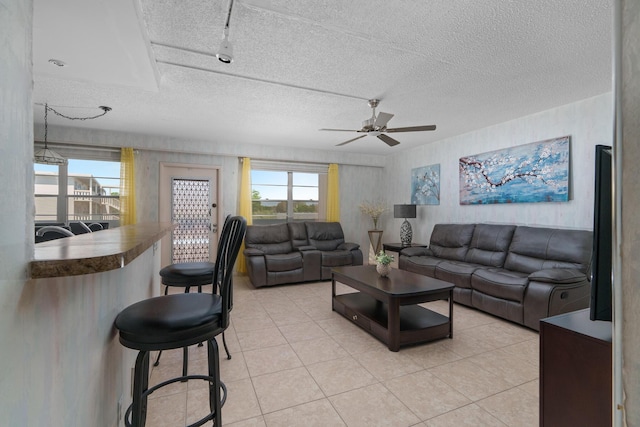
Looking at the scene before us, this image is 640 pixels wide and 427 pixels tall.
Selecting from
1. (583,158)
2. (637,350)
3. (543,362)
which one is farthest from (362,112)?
(637,350)

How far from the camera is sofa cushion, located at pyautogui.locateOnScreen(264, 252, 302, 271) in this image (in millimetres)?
4703

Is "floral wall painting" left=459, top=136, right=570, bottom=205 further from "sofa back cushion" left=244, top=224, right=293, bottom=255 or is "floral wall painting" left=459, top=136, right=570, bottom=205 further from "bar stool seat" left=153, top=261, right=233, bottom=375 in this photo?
"bar stool seat" left=153, top=261, right=233, bottom=375

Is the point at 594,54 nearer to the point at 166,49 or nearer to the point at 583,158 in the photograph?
the point at 583,158

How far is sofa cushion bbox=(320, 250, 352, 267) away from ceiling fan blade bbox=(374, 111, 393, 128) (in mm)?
2636

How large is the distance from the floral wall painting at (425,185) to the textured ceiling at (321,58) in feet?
4.66

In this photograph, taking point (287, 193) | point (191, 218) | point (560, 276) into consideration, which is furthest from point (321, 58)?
point (191, 218)

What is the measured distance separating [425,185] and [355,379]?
13.9ft

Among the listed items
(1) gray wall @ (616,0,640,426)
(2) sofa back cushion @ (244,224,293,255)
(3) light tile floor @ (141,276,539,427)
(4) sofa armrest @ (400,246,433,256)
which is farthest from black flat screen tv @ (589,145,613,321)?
(2) sofa back cushion @ (244,224,293,255)

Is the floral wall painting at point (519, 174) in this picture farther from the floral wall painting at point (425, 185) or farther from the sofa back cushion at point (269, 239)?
the sofa back cushion at point (269, 239)

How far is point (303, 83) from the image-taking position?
294 cm

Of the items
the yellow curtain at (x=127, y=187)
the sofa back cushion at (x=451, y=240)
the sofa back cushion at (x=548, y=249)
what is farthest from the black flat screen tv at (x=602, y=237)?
the yellow curtain at (x=127, y=187)

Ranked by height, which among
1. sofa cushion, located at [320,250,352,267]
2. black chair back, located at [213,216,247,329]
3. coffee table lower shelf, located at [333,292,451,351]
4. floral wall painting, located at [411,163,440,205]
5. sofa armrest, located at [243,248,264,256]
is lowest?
coffee table lower shelf, located at [333,292,451,351]

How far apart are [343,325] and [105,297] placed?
2360 millimetres

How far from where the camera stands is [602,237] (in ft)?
2.93
